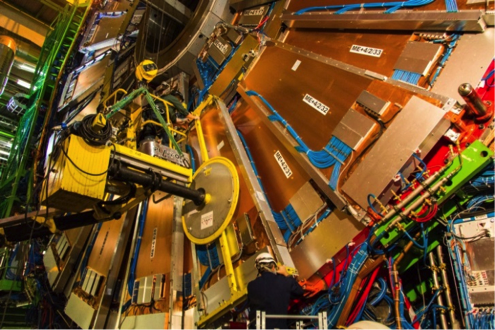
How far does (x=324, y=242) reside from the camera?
309 centimetres

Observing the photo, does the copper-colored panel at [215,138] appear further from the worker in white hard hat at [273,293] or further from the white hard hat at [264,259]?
the worker in white hard hat at [273,293]

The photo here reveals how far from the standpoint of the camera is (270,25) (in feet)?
16.3

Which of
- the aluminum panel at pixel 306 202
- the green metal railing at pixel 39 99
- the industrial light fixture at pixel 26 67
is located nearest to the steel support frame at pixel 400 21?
the aluminum panel at pixel 306 202

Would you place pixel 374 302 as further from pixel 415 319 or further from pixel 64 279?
pixel 64 279

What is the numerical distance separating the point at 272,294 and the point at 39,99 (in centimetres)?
977

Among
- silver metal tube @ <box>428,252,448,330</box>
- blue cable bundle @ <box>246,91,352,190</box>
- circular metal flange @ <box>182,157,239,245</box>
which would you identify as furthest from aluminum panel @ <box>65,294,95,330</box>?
silver metal tube @ <box>428,252,448,330</box>

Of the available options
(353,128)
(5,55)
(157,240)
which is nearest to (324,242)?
(353,128)

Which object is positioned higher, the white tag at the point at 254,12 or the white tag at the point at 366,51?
the white tag at the point at 254,12

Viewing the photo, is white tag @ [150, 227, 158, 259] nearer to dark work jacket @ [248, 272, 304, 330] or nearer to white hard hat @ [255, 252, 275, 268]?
white hard hat @ [255, 252, 275, 268]

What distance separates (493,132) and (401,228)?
3.00 ft

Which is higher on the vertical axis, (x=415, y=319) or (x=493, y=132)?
(x=493, y=132)

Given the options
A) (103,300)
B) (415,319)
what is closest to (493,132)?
(415,319)

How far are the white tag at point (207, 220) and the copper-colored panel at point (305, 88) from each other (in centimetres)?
130

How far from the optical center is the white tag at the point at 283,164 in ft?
12.4
